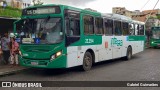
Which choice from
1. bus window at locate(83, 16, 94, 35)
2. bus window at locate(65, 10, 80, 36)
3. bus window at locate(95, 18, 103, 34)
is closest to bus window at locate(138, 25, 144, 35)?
bus window at locate(95, 18, 103, 34)

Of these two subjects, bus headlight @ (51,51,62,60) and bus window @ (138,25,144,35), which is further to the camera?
bus window @ (138,25,144,35)

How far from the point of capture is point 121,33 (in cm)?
1745

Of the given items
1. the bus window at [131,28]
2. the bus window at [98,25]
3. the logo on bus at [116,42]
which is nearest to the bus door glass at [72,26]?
the bus window at [98,25]

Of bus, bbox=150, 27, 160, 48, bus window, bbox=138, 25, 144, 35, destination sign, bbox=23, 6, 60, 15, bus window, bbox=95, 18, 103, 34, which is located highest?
destination sign, bbox=23, 6, 60, 15

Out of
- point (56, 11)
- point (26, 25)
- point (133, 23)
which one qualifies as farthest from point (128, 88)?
point (133, 23)

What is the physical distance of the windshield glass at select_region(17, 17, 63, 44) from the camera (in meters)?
11.2

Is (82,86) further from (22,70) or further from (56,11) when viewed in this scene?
(22,70)

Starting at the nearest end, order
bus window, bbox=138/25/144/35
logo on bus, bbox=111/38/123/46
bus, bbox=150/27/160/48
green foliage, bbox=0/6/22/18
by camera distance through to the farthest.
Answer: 1. logo on bus, bbox=111/38/123/46
2. green foliage, bbox=0/6/22/18
3. bus window, bbox=138/25/144/35
4. bus, bbox=150/27/160/48

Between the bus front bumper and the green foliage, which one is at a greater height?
the green foliage

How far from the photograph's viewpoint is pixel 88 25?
13195mm

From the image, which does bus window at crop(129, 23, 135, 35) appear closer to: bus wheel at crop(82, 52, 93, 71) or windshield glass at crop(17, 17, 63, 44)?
bus wheel at crop(82, 52, 93, 71)

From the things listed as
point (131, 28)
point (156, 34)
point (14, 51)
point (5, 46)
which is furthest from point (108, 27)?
point (156, 34)

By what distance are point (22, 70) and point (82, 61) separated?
287 centimetres

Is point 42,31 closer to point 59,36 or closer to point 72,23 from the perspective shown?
point 59,36
